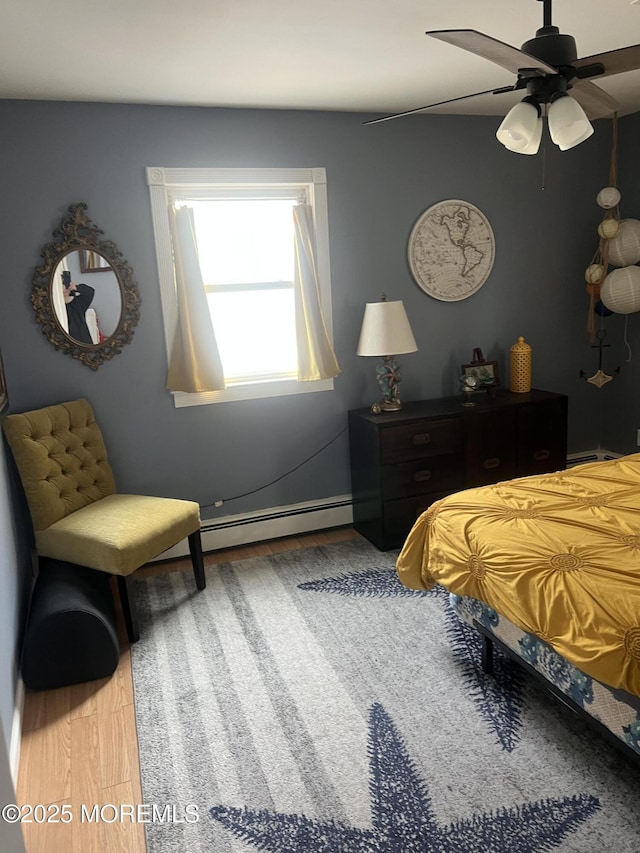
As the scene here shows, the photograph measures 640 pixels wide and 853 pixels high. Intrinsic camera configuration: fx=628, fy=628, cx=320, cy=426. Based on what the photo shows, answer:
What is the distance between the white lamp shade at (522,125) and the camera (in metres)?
1.87

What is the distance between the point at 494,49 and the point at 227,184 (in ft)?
6.98

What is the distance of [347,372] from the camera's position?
12.9ft

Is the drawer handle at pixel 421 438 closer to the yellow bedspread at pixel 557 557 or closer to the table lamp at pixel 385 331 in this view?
the table lamp at pixel 385 331

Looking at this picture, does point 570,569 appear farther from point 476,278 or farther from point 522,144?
point 476,278

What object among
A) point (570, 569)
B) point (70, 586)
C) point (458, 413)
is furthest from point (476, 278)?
point (70, 586)

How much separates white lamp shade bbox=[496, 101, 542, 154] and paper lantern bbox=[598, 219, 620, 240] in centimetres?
235

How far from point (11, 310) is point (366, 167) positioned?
84.9 inches

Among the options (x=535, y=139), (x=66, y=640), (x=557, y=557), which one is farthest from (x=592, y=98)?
(x=66, y=640)

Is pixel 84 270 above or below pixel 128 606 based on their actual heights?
above

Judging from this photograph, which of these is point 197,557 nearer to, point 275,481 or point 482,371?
point 275,481

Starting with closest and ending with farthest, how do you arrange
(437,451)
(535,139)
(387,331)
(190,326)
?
(535,139), (190,326), (387,331), (437,451)

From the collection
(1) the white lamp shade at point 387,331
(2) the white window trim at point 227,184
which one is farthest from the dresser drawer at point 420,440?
(2) the white window trim at point 227,184

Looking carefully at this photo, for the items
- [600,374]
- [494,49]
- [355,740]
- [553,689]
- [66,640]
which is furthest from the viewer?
[600,374]

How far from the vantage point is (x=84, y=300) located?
3.30 m
